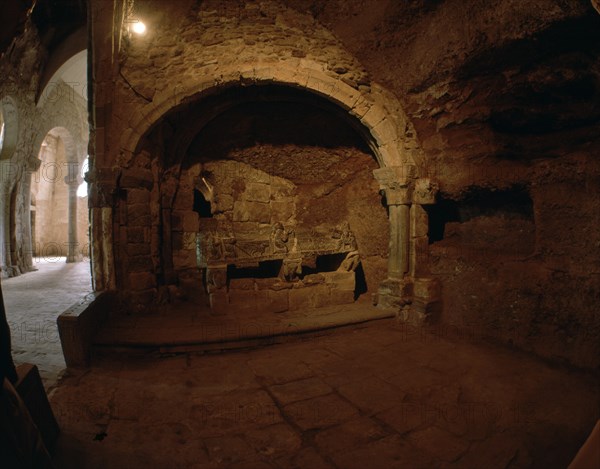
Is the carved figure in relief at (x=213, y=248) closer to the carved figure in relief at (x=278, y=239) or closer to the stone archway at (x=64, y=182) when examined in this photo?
the carved figure in relief at (x=278, y=239)

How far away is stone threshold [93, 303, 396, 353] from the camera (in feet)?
11.0

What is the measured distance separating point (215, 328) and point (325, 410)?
176 centimetres

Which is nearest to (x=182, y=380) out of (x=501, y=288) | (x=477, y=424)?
(x=477, y=424)

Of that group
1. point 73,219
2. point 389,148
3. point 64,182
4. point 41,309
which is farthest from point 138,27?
point 64,182

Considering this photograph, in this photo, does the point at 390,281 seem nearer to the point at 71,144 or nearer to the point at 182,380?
the point at 182,380

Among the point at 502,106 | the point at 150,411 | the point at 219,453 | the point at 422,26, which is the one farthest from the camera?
the point at 422,26

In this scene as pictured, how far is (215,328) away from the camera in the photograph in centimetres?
375

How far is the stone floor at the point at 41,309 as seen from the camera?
3359 millimetres

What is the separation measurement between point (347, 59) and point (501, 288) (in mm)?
3567

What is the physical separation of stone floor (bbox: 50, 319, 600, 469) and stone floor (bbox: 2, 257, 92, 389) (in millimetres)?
655

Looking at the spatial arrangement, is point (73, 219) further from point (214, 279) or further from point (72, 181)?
point (214, 279)

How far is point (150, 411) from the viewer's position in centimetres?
244

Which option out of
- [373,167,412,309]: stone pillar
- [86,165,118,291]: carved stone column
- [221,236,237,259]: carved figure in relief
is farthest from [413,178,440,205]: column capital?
[86,165,118,291]: carved stone column

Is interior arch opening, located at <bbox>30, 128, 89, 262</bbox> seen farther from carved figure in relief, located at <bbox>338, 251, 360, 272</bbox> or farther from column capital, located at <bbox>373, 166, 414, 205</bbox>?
column capital, located at <bbox>373, 166, 414, 205</bbox>
